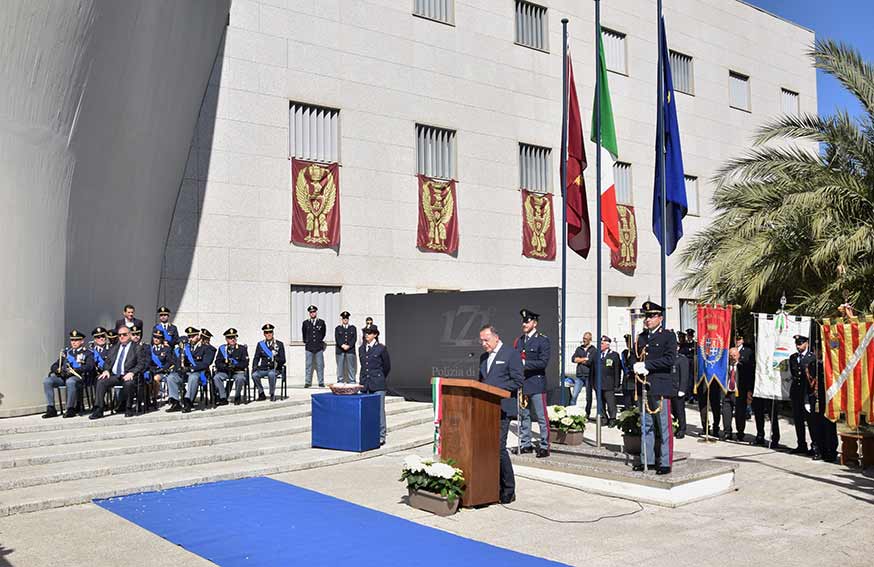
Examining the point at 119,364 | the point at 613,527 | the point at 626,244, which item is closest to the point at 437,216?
the point at 626,244

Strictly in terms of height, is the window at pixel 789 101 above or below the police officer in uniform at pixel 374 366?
above

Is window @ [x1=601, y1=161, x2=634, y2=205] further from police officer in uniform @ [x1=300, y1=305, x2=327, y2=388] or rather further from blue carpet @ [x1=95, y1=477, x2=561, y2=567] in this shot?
blue carpet @ [x1=95, y1=477, x2=561, y2=567]

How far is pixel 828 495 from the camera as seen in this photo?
9.91 metres

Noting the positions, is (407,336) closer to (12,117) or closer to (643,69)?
(12,117)

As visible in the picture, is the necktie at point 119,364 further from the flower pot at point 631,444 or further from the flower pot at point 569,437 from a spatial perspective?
the flower pot at point 631,444

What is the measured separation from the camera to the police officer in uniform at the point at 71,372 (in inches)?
577


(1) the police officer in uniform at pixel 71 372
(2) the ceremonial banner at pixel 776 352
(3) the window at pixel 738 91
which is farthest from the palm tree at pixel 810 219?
(3) the window at pixel 738 91

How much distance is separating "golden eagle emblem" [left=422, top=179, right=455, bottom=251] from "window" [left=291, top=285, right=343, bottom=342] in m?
3.51

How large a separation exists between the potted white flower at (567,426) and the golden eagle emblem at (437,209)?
11.9 metres

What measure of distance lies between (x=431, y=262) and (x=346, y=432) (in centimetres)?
1262

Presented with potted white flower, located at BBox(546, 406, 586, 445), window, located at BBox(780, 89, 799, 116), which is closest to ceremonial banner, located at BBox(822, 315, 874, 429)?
potted white flower, located at BBox(546, 406, 586, 445)

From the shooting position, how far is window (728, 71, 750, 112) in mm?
36281

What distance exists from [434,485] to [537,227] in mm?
19919

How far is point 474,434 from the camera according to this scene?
9.11 metres
